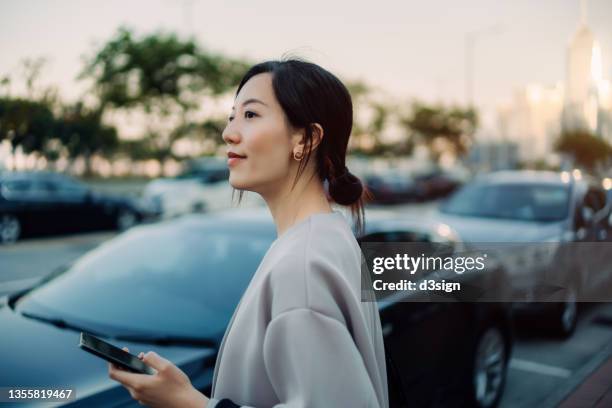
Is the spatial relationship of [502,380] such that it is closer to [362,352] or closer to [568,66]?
[568,66]

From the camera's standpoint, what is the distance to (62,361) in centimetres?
228

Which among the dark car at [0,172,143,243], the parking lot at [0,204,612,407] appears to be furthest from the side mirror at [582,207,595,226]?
the dark car at [0,172,143,243]

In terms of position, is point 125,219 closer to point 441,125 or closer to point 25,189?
point 25,189

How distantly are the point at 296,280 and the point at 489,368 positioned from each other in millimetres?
2968

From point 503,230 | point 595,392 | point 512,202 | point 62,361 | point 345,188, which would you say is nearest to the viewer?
point 345,188

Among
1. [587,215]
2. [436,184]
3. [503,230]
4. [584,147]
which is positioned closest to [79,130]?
[503,230]

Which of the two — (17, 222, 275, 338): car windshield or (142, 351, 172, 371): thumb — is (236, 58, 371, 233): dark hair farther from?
(17, 222, 275, 338): car windshield

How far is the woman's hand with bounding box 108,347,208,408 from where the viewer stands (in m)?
1.16

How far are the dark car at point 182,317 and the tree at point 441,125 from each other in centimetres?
3785

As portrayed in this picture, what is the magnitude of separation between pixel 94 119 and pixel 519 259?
5.56 metres

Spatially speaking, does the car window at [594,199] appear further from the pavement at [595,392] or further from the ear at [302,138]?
the ear at [302,138]

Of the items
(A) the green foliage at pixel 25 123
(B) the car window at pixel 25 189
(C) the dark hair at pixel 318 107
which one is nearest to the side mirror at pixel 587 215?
(A) the green foliage at pixel 25 123

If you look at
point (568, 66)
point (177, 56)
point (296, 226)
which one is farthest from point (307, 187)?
point (177, 56)

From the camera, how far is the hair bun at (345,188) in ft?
4.60
